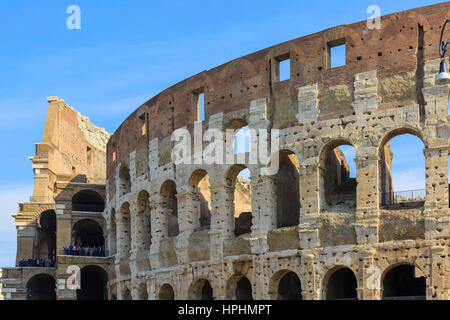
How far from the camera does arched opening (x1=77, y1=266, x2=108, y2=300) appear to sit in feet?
130

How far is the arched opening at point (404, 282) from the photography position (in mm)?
25609

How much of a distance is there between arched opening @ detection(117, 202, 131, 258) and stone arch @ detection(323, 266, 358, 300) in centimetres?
1185

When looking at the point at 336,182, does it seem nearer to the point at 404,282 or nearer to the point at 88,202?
the point at 404,282

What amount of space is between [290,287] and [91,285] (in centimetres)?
1552

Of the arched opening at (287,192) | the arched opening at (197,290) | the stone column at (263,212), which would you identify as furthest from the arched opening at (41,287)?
the stone column at (263,212)

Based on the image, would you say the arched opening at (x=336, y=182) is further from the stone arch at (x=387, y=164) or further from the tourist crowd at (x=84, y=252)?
the tourist crowd at (x=84, y=252)

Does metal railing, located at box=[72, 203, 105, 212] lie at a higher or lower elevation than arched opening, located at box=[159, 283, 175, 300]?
higher

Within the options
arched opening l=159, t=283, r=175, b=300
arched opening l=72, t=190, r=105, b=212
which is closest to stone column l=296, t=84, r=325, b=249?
arched opening l=159, t=283, r=175, b=300

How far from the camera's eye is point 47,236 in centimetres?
4378

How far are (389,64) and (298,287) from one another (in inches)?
345

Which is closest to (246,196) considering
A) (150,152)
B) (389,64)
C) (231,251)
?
(150,152)

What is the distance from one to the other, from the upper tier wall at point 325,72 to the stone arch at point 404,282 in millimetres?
5567

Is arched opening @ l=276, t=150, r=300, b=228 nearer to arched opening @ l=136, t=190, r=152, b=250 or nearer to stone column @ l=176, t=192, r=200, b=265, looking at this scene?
stone column @ l=176, t=192, r=200, b=265
